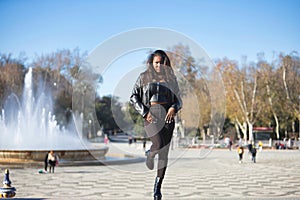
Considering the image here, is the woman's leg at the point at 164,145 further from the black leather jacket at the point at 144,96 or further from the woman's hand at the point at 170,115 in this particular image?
the black leather jacket at the point at 144,96

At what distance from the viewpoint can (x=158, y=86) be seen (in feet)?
18.8

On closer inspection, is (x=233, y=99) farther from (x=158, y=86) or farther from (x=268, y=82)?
(x=158, y=86)

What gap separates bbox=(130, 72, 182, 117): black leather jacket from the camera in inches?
223

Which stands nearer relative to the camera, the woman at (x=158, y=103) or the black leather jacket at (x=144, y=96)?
the woman at (x=158, y=103)

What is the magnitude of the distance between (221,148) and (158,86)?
48551 millimetres

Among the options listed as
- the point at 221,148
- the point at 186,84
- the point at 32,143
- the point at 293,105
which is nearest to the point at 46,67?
the point at 221,148

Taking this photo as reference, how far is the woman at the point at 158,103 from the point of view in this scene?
556 centimetres

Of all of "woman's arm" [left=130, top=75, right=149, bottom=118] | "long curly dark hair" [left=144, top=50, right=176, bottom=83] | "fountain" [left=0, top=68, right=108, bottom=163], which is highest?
"long curly dark hair" [left=144, top=50, right=176, bottom=83]

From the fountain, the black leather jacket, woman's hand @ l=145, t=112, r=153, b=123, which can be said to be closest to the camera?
woman's hand @ l=145, t=112, r=153, b=123

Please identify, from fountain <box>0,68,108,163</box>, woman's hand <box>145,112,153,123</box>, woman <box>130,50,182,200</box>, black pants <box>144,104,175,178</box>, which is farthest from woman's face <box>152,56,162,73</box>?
fountain <box>0,68,108,163</box>

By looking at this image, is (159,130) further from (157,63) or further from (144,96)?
(157,63)

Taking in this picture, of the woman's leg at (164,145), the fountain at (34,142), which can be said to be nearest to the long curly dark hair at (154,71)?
the woman's leg at (164,145)

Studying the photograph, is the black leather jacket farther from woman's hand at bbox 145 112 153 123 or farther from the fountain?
the fountain

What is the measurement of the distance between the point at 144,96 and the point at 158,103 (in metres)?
0.24
